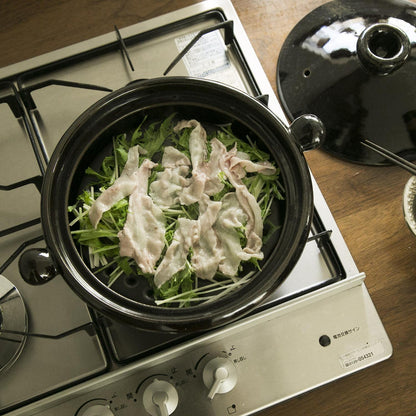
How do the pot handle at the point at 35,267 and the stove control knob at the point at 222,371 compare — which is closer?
the pot handle at the point at 35,267

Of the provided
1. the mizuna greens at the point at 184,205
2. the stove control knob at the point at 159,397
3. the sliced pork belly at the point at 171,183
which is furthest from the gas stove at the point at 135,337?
the sliced pork belly at the point at 171,183

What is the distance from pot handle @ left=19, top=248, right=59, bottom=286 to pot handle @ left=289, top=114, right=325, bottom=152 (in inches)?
17.6

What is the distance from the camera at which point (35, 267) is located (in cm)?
71

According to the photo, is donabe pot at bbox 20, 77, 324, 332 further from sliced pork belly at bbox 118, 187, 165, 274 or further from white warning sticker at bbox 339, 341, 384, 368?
white warning sticker at bbox 339, 341, 384, 368

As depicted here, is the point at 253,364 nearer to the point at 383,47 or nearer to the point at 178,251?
the point at 178,251

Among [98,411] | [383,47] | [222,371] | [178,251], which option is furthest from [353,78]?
[98,411]

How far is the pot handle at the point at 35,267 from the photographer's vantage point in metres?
0.71

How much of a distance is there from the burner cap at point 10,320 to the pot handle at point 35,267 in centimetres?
21

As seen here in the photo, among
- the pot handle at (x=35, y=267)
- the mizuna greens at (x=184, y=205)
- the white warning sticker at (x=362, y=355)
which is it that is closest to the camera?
the pot handle at (x=35, y=267)

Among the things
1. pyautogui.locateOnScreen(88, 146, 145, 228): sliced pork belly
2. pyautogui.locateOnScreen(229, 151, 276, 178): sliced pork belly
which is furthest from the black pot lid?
pyautogui.locateOnScreen(88, 146, 145, 228): sliced pork belly

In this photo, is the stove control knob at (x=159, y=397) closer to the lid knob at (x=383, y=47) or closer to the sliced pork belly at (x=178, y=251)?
the sliced pork belly at (x=178, y=251)

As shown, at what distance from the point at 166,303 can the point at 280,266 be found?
21 cm

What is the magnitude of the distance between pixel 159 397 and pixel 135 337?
0.41 feet

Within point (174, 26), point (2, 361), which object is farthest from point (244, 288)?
point (174, 26)
